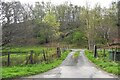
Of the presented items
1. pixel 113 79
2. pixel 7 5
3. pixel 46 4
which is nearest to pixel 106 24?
pixel 46 4

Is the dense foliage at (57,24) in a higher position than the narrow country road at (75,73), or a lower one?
higher

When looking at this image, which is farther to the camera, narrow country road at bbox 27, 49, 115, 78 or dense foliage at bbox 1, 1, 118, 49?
dense foliage at bbox 1, 1, 118, 49

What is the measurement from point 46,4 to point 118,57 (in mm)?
75595

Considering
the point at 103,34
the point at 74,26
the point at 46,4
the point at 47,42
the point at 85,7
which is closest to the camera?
the point at 85,7

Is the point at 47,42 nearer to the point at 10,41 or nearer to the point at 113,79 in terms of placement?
the point at 10,41

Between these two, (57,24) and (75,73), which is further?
(57,24)

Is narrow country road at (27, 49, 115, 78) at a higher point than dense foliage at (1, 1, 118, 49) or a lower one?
lower

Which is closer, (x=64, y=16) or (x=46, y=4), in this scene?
(x=46, y=4)

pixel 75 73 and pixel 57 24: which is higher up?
pixel 57 24

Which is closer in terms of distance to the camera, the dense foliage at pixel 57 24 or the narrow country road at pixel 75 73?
the narrow country road at pixel 75 73

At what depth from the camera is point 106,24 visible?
6762 cm

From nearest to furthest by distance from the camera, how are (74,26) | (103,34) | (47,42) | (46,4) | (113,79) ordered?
(113,79) → (103,34) → (47,42) → (46,4) → (74,26)

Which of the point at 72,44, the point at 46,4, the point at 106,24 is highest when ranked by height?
the point at 46,4

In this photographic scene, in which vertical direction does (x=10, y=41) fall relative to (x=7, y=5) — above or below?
below
